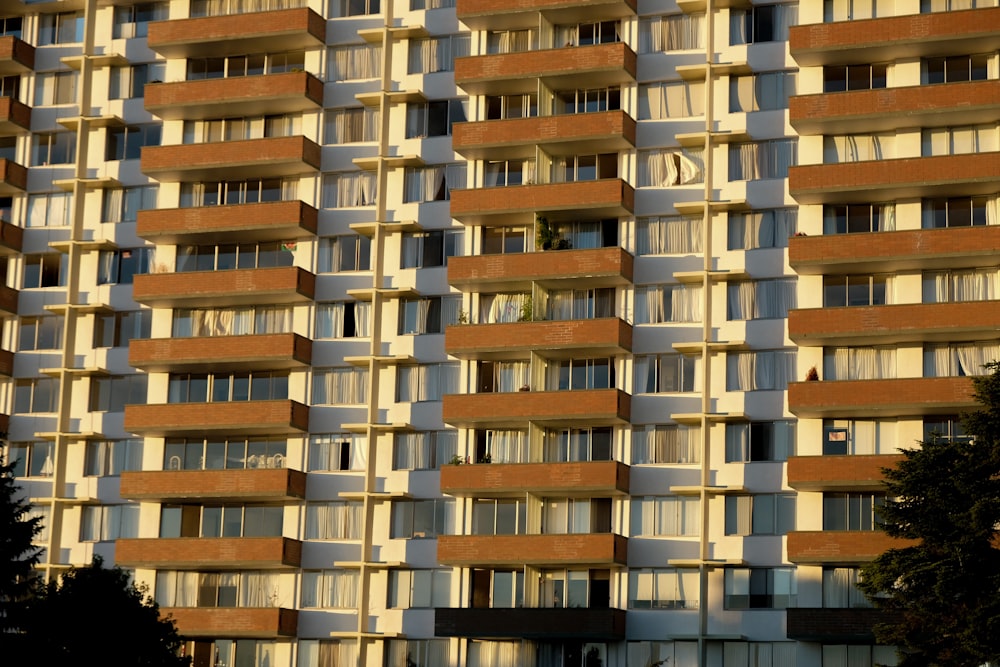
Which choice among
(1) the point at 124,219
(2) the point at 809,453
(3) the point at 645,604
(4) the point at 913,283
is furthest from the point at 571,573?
(1) the point at 124,219

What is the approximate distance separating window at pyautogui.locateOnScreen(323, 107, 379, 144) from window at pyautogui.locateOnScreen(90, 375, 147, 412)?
1356cm

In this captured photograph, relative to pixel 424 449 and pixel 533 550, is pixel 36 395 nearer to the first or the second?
pixel 424 449

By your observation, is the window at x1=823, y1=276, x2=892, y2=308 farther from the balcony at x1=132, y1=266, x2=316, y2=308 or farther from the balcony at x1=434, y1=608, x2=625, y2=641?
the balcony at x1=132, y1=266, x2=316, y2=308

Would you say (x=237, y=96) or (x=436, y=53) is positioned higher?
(x=436, y=53)

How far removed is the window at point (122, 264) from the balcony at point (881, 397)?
30113 mm

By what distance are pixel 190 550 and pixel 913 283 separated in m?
31.7

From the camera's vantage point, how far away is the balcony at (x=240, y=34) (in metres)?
93.6

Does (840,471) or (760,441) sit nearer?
(840,471)

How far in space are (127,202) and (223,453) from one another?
12.9 meters

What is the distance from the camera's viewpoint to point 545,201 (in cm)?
8831

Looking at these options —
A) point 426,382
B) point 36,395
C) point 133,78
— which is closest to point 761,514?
point 426,382

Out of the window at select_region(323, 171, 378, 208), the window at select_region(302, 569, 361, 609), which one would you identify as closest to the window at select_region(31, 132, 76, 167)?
the window at select_region(323, 171, 378, 208)

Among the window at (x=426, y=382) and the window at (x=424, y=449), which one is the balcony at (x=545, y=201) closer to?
the window at (x=426, y=382)

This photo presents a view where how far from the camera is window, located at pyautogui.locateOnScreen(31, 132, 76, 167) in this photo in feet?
324
